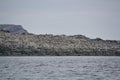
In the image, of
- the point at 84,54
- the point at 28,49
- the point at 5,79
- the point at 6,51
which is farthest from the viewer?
the point at 84,54

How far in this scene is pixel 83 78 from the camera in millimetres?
64000

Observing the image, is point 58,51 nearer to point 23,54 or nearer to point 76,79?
point 23,54

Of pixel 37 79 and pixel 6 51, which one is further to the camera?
pixel 6 51

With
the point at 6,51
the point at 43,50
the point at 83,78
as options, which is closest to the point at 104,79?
the point at 83,78

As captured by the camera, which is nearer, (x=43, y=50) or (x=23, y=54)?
(x=23, y=54)

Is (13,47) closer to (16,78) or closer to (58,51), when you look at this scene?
(58,51)

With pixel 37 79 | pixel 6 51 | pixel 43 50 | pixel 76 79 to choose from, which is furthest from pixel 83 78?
pixel 43 50

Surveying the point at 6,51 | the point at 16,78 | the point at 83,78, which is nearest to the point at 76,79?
the point at 83,78

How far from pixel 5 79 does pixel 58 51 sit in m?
137

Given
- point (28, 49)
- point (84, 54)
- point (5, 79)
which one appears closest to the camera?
point (5, 79)

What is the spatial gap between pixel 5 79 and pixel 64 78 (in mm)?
8610

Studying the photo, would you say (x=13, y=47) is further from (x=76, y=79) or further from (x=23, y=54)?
(x=76, y=79)

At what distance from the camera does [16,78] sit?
6375cm

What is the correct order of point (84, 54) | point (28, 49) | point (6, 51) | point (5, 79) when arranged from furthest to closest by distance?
point (84, 54)
point (28, 49)
point (6, 51)
point (5, 79)
